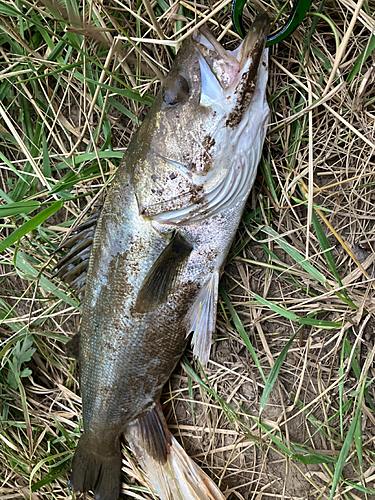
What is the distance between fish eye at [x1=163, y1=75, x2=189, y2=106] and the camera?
1470 mm

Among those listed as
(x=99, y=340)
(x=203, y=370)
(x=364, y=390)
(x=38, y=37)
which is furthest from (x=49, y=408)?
(x=38, y=37)

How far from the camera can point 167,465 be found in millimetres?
1983

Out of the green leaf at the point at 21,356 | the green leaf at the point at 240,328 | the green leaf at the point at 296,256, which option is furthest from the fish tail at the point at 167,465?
the green leaf at the point at 296,256

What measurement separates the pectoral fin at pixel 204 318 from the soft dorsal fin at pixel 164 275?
6.8 inches

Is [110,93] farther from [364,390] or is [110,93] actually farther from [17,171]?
[364,390]

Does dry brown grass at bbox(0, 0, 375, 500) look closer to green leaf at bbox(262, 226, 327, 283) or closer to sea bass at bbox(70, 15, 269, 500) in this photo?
green leaf at bbox(262, 226, 327, 283)

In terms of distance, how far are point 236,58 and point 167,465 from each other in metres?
2.10

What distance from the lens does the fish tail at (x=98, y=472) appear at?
2.06 meters

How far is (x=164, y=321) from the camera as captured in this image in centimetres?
179

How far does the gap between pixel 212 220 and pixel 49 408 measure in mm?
1736

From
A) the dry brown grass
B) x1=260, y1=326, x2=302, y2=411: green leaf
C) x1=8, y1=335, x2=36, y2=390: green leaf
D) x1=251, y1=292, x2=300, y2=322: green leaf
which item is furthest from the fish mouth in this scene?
x1=8, y1=335, x2=36, y2=390: green leaf

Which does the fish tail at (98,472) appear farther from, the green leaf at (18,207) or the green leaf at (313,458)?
the green leaf at (18,207)

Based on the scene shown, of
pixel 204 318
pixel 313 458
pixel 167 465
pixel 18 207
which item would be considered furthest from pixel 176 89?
pixel 167 465

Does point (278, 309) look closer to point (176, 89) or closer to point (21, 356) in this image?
point (176, 89)
